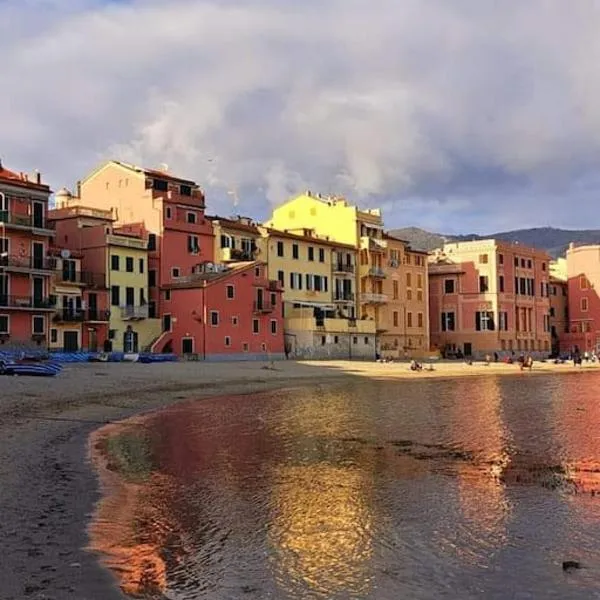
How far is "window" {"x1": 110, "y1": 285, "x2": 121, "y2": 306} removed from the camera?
7319 centimetres

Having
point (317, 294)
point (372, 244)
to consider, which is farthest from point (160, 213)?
point (372, 244)

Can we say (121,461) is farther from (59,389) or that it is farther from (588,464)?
(59,389)

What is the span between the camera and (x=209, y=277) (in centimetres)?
7788

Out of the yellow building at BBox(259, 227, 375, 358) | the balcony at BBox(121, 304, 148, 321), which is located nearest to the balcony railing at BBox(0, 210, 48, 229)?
the balcony at BBox(121, 304, 148, 321)

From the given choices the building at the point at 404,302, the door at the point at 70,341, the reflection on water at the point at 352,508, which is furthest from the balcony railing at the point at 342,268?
the reflection on water at the point at 352,508

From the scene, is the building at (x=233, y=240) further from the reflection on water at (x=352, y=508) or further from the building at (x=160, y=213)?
the reflection on water at (x=352, y=508)

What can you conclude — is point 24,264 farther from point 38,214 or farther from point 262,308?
point 262,308

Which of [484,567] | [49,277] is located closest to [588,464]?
[484,567]

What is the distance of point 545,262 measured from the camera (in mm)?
126750

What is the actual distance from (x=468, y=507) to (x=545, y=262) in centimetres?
11393

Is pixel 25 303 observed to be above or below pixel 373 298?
below

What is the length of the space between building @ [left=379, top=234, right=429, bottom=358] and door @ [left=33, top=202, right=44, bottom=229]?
45.5m

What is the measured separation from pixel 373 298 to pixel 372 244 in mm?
6521

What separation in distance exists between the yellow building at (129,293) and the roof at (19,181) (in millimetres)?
7610
